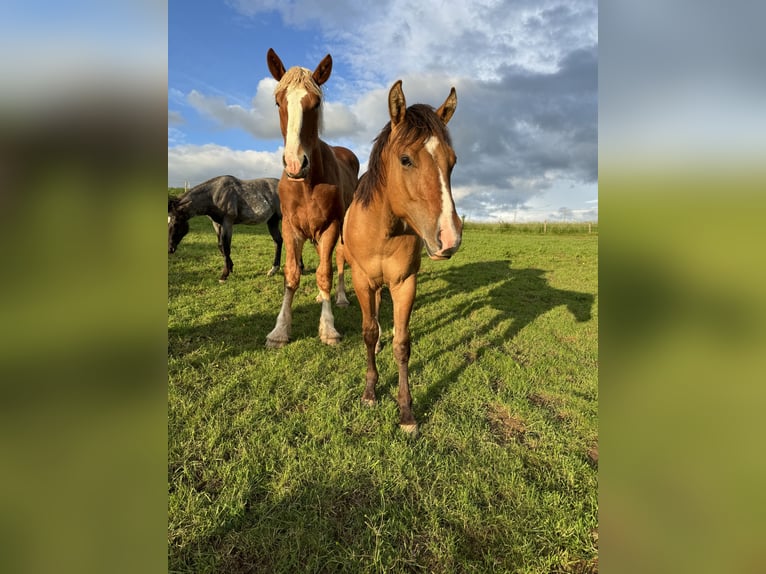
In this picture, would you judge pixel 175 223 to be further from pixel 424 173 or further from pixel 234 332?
pixel 424 173

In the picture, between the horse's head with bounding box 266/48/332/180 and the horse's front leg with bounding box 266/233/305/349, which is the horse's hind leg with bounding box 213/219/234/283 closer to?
the horse's front leg with bounding box 266/233/305/349

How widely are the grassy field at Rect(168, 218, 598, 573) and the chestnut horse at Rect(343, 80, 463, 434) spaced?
1.66ft

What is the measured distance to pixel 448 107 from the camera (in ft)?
9.61

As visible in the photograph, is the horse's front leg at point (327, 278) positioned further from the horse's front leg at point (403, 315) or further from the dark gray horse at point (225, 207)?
the dark gray horse at point (225, 207)

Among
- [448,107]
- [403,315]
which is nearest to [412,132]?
[448,107]

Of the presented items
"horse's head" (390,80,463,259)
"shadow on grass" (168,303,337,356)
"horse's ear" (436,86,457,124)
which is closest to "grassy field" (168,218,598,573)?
"shadow on grass" (168,303,337,356)

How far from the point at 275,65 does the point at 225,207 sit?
5422 mm

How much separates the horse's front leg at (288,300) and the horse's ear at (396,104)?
2464mm

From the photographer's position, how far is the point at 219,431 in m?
2.76

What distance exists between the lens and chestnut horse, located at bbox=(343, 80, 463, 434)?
2.50m

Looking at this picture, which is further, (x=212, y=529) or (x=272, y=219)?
(x=272, y=219)
